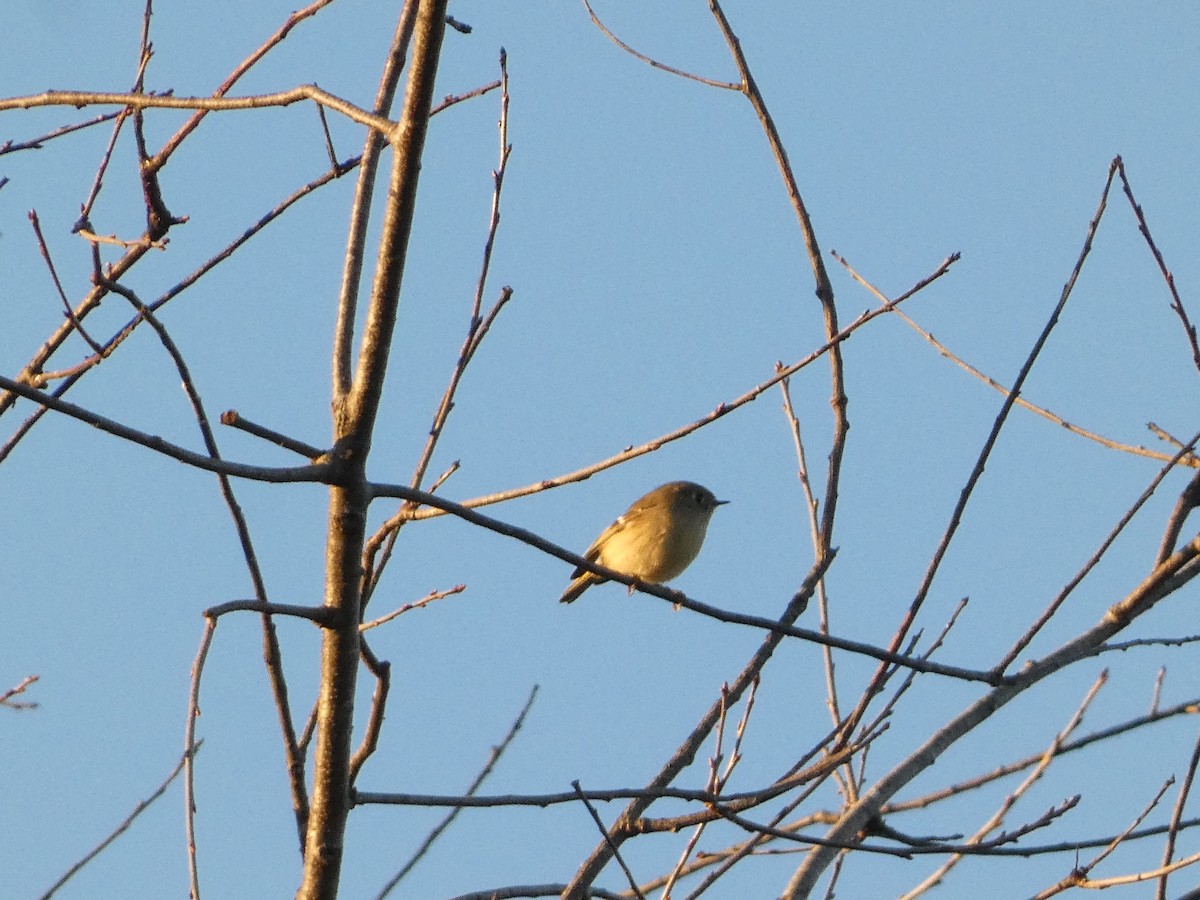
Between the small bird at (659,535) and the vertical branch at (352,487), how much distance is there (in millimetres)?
5396

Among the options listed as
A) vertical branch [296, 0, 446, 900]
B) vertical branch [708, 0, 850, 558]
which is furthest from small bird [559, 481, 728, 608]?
vertical branch [296, 0, 446, 900]

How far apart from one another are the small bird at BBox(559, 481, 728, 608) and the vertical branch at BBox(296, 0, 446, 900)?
540cm

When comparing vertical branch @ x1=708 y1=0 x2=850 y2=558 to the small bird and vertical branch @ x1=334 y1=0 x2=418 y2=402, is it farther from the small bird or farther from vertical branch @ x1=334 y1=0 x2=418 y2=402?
the small bird

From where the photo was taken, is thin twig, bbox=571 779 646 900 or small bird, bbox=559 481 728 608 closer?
thin twig, bbox=571 779 646 900

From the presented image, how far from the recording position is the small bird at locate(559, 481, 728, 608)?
832 centimetres

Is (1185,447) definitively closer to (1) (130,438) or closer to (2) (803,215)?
(2) (803,215)

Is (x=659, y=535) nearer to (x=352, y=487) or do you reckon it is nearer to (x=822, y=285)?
(x=822, y=285)

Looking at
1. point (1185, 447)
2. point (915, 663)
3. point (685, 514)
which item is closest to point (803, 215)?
point (1185, 447)

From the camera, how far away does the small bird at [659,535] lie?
832 centimetres

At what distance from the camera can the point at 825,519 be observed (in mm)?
3637

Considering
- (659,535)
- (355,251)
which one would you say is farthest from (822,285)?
(659,535)

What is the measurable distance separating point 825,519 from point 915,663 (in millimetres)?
1030

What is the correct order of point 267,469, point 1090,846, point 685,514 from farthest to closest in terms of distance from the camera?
point 685,514 → point 1090,846 → point 267,469

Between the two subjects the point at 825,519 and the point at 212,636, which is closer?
the point at 212,636
